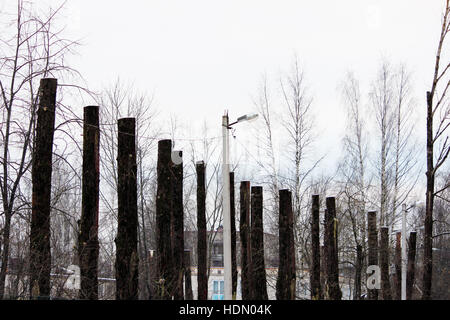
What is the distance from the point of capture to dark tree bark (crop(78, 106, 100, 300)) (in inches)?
394

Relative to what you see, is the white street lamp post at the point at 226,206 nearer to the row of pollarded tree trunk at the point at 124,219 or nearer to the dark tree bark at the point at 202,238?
the row of pollarded tree trunk at the point at 124,219

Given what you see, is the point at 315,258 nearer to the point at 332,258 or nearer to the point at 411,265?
the point at 332,258

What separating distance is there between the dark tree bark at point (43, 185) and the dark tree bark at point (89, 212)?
1.91 feet

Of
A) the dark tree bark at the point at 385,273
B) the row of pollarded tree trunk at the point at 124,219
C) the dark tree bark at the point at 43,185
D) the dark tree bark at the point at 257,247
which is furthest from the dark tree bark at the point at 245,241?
the dark tree bark at the point at 43,185

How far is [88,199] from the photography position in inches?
399

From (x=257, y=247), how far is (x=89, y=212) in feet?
23.2

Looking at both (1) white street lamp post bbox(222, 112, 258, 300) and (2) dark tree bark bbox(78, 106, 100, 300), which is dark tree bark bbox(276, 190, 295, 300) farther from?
(2) dark tree bark bbox(78, 106, 100, 300)

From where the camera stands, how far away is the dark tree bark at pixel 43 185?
9648 mm

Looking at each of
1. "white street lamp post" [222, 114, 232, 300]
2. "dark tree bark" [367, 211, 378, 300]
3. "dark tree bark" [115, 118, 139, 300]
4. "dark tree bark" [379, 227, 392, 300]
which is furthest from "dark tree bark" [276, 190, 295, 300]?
"dark tree bark" [115, 118, 139, 300]

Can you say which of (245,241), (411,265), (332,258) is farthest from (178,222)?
(411,265)

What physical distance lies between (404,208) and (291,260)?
717 cm

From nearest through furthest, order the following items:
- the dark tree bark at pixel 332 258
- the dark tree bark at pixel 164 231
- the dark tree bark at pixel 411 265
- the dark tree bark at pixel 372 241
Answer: the dark tree bark at pixel 164 231
the dark tree bark at pixel 332 258
the dark tree bark at pixel 372 241
the dark tree bark at pixel 411 265

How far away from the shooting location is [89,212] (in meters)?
10.1
